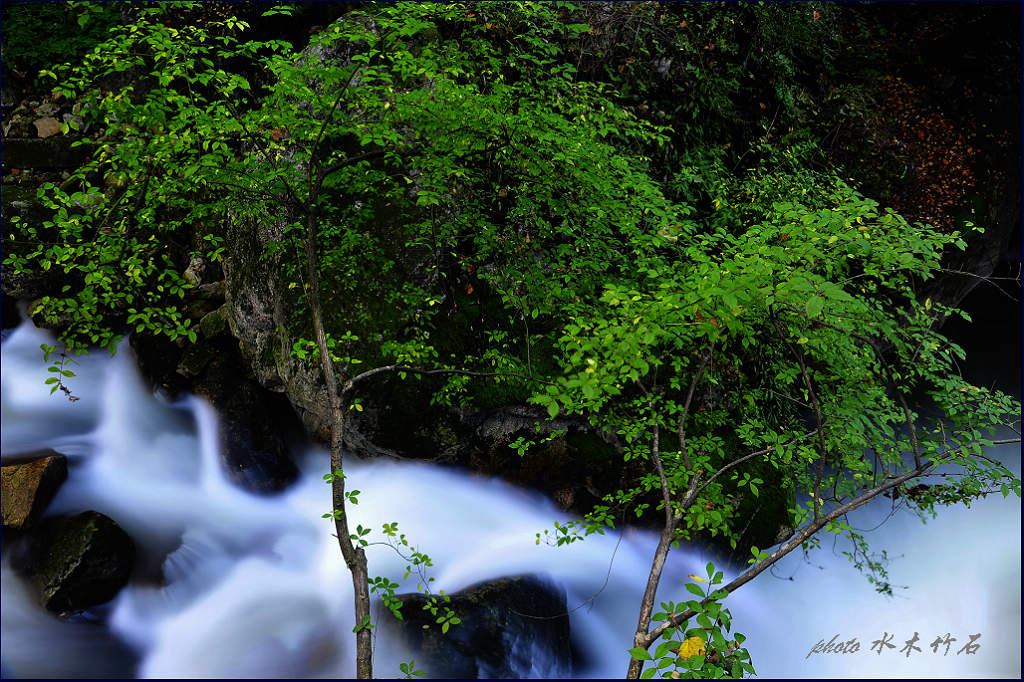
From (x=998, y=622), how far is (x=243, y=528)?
8.90m

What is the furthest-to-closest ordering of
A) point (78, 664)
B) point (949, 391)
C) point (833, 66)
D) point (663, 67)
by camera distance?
point (833, 66)
point (663, 67)
point (78, 664)
point (949, 391)

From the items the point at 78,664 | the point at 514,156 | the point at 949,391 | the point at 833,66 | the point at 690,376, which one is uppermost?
the point at 833,66

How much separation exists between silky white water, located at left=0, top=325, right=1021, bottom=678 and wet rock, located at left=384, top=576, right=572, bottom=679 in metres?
0.16

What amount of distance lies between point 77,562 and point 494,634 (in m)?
3.62

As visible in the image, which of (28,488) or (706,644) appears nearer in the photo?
(706,644)

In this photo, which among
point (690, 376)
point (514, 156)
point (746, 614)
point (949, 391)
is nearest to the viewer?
point (949, 391)

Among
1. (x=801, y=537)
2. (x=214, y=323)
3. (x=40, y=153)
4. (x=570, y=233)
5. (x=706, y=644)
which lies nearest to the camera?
(x=706, y=644)

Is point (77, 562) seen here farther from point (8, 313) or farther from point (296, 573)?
point (8, 313)

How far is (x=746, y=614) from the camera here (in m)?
5.63

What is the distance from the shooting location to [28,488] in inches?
190

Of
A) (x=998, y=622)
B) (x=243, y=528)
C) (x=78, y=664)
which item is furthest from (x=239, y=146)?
(x=998, y=622)

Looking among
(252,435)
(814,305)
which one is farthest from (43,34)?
(814,305)

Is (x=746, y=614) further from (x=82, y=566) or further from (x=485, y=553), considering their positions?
(x=82, y=566)

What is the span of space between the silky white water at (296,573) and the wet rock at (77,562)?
5.2 inches
